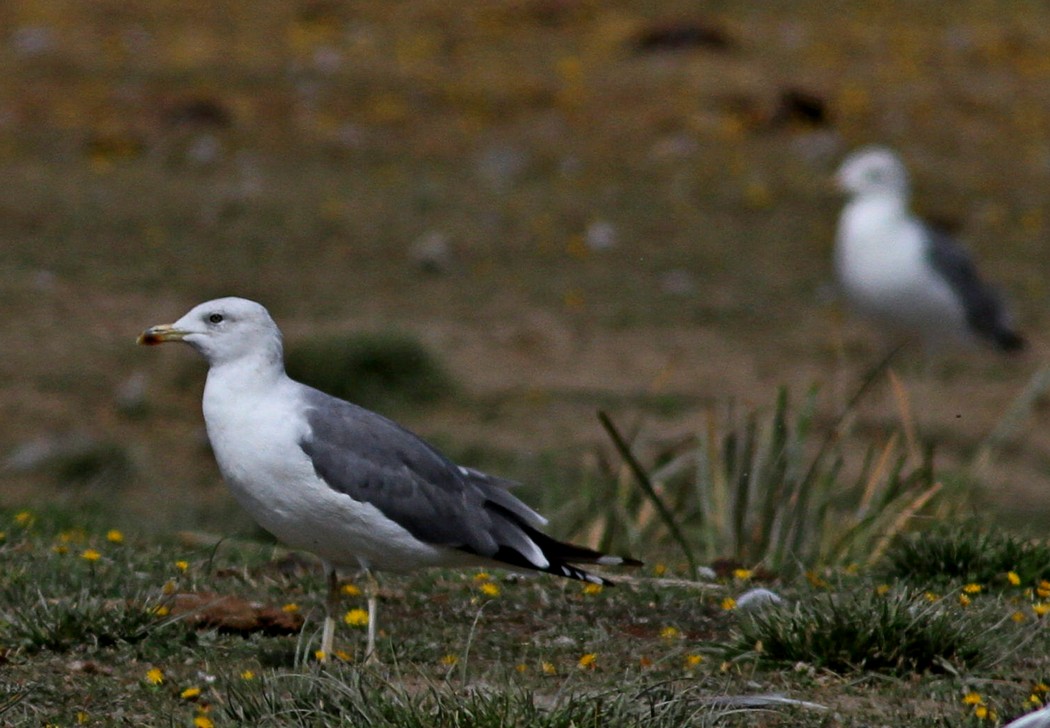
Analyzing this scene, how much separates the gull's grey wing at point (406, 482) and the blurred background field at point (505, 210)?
6.48 feet

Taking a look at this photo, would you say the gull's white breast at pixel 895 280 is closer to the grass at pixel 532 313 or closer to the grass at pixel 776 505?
the grass at pixel 532 313

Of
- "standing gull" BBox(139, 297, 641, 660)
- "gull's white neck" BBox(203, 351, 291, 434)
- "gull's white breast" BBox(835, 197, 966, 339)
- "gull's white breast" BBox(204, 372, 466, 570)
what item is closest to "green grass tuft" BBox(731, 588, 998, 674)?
"standing gull" BBox(139, 297, 641, 660)

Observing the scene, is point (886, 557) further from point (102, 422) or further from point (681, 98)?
point (681, 98)

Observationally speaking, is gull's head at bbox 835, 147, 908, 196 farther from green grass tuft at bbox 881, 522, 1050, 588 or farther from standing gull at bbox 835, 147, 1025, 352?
green grass tuft at bbox 881, 522, 1050, 588

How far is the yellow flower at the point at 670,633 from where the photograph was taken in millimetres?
4809

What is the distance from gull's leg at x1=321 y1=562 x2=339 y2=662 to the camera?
4.31m

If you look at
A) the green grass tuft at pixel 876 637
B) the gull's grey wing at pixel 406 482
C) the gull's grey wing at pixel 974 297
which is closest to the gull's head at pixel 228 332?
the gull's grey wing at pixel 406 482

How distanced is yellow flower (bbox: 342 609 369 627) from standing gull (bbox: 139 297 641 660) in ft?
0.69

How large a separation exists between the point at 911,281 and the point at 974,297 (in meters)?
0.38

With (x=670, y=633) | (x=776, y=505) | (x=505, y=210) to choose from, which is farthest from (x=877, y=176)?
(x=670, y=633)

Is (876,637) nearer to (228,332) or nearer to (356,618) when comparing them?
(356,618)

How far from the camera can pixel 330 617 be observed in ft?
14.5

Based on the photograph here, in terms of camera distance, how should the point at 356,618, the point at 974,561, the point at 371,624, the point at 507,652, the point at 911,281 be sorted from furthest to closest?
the point at 911,281 < the point at 974,561 < the point at 356,618 < the point at 507,652 < the point at 371,624

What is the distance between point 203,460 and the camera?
891 cm
